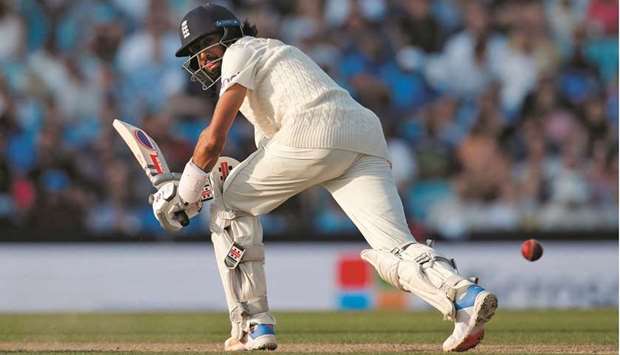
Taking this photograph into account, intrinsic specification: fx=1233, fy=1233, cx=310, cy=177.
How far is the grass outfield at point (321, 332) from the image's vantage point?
20.3 ft

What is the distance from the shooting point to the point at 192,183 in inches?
221

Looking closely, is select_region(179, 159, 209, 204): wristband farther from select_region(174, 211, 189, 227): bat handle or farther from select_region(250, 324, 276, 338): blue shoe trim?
select_region(250, 324, 276, 338): blue shoe trim

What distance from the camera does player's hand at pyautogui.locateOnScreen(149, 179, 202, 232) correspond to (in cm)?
575

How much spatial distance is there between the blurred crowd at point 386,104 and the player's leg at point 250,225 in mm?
5313

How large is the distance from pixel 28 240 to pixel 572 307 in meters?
4.86

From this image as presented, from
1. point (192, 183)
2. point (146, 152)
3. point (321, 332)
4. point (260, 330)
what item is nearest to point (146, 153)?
point (146, 152)

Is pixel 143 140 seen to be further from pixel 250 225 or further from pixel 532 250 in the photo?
pixel 532 250

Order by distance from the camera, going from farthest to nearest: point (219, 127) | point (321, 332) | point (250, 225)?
point (321, 332), point (250, 225), point (219, 127)

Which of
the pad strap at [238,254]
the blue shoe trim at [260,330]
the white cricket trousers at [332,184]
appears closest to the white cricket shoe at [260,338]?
the blue shoe trim at [260,330]

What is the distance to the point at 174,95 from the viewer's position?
12.1m

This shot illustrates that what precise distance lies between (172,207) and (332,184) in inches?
29.8

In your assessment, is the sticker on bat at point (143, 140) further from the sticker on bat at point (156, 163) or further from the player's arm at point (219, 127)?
the player's arm at point (219, 127)

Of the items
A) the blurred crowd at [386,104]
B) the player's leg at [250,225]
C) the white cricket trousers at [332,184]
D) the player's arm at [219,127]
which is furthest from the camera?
the blurred crowd at [386,104]

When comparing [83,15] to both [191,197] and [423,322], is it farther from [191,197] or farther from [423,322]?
[191,197]
